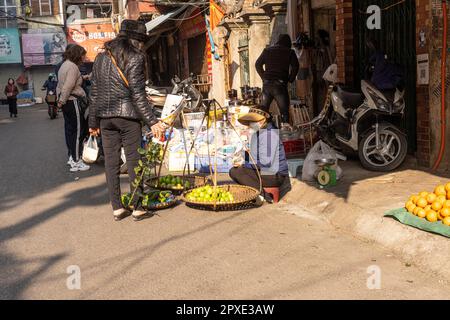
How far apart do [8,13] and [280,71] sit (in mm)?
42828

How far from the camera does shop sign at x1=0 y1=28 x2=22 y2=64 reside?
154 feet

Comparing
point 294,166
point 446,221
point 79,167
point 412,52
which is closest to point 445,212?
point 446,221

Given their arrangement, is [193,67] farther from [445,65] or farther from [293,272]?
[293,272]

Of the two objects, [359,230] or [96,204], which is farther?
[96,204]

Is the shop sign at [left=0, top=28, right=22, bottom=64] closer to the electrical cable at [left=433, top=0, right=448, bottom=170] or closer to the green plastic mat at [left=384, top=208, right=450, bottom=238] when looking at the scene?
the electrical cable at [left=433, top=0, right=448, bottom=170]

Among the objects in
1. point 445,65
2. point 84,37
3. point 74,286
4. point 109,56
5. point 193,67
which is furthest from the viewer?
point 84,37

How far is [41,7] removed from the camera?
4866 centimetres

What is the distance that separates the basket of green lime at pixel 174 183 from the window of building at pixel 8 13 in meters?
43.2

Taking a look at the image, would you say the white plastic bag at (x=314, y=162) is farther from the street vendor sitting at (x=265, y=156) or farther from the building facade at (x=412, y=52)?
the building facade at (x=412, y=52)

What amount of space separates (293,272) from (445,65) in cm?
400

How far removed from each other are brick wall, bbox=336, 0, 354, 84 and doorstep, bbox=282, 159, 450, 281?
1.84 m

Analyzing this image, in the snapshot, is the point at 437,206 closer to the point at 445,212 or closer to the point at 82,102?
the point at 445,212

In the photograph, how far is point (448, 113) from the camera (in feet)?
23.6
